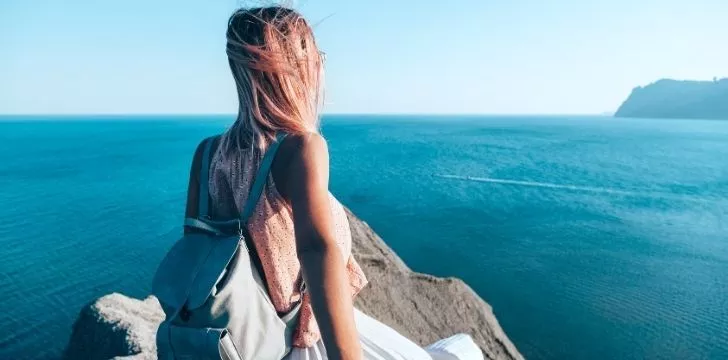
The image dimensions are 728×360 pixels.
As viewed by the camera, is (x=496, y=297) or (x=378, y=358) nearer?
(x=378, y=358)

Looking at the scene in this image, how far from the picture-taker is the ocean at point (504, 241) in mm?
18531

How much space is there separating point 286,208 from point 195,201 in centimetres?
56

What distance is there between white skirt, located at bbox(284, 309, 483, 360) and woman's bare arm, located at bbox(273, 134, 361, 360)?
435 mm

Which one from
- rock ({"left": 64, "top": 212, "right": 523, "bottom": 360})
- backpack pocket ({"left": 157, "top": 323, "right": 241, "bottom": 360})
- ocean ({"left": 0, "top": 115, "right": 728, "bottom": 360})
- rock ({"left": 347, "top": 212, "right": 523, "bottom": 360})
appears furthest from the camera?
ocean ({"left": 0, "top": 115, "right": 728, "bottom": 360})

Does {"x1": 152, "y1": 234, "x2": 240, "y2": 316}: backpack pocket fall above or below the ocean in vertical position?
above

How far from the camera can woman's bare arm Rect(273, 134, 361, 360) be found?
125 centimetres

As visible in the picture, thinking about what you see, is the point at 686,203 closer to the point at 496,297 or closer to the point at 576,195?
the point at 576,195

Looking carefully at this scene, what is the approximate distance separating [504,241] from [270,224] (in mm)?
27267

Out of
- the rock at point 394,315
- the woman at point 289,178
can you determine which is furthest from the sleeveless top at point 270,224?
the rock at point 394,315

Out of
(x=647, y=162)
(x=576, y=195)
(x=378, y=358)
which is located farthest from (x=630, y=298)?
(x=647, y=162)

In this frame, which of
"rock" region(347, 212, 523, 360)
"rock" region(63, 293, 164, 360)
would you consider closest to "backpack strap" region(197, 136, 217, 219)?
"rock" region(63, 293, 164, 360)

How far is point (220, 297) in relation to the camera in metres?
1.36

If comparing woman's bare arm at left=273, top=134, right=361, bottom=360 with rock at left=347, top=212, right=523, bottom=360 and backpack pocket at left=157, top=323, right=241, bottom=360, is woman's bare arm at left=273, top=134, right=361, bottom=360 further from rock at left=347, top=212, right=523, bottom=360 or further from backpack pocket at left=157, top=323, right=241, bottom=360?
rock at left=347, top=212, right=523, bottom=360

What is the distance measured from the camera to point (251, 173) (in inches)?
58.6
